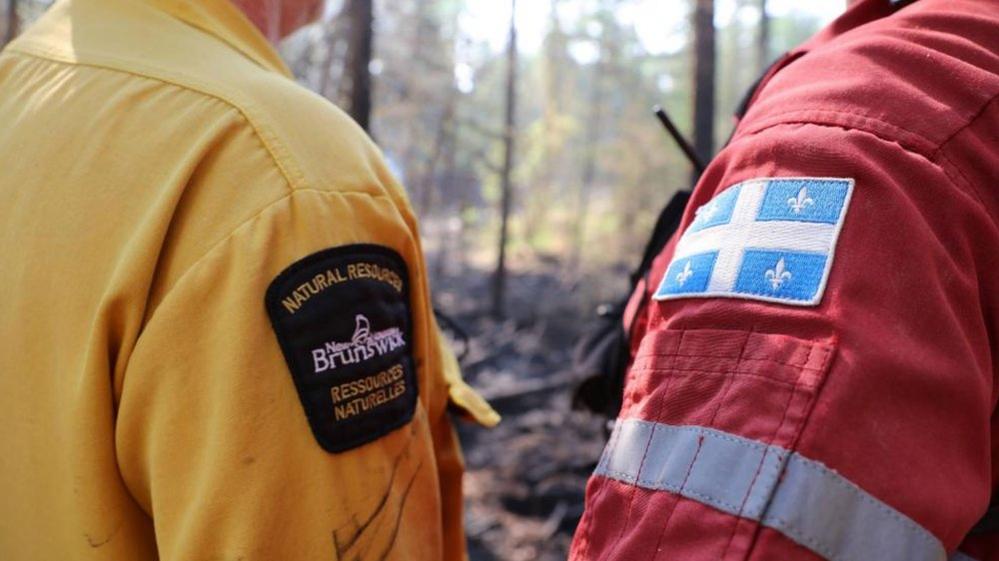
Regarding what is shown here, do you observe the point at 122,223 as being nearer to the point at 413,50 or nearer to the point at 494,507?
the point at 494,507

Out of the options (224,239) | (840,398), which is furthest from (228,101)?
(840,398)

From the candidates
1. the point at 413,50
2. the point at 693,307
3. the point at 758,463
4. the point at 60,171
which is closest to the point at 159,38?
the point at 60,171

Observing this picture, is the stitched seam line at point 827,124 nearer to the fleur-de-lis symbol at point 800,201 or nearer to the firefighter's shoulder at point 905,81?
the firefighter's shoulder at point 905,81

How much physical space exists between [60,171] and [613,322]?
130cm

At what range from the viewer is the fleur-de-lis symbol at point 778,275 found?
3.24 feet

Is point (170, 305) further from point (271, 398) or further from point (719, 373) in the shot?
point (719, 373)

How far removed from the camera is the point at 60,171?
125 cm

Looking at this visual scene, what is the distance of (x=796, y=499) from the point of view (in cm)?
90

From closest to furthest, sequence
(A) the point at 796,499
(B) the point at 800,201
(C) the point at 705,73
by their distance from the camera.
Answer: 1. (A) the point at 796,499
2. (B) the point at 800,201
3. (C) the point at 705,73

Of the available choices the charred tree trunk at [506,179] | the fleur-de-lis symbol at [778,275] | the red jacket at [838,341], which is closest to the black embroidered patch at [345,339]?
the red jacket at [838,341]

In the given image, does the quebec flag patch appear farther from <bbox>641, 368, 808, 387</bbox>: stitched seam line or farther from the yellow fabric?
the yellow fabric

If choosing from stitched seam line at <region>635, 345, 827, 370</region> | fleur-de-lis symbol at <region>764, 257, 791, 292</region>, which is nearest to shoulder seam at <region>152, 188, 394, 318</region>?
stitched seam line at <region>635, 345, 827, 370</region>

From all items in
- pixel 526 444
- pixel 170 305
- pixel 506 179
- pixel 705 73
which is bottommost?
pixel 506 179

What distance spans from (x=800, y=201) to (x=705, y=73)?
21.0 ft
